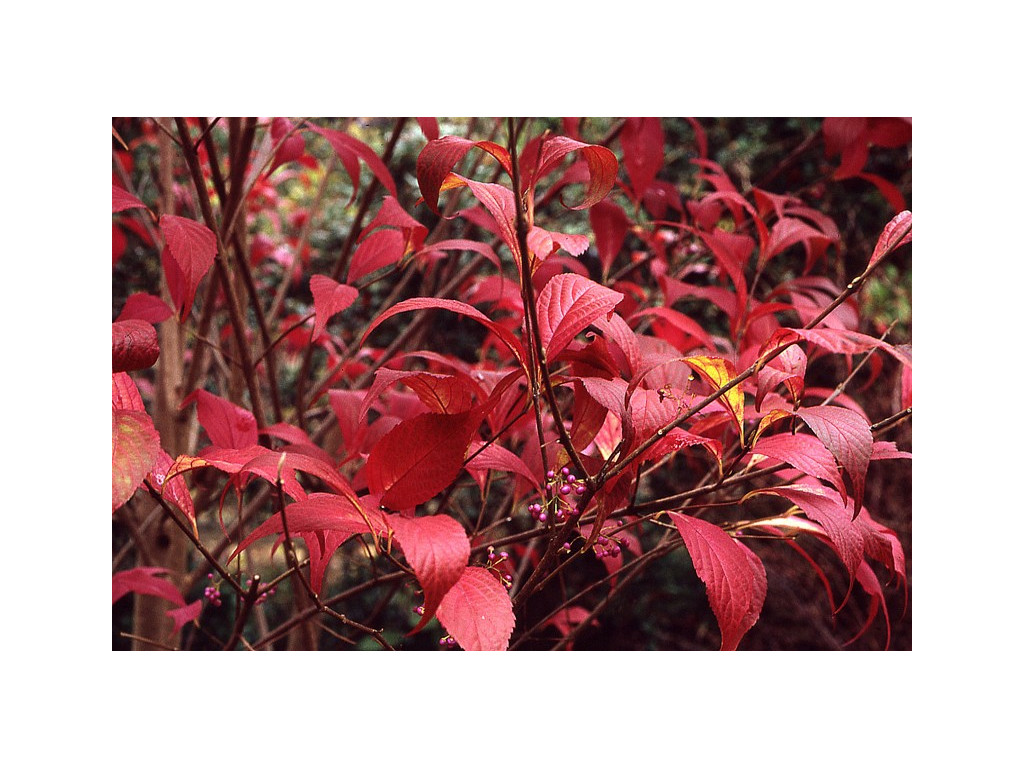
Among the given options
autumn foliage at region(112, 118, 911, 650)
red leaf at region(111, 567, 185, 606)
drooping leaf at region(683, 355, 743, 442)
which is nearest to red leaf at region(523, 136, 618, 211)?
autumn foliage at region(112, 118, 911, 650)

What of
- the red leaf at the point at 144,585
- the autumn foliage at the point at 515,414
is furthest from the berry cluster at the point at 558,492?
the red leaf at the point at 144,585

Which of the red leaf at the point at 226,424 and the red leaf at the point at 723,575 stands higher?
the red leaf at the point at 226,424

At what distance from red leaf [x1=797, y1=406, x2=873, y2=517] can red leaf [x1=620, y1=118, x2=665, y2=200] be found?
0.55 metres

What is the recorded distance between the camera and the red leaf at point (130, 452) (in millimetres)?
502

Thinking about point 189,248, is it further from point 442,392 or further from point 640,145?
point 640,145

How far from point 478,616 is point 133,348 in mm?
304

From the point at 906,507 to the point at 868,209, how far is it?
2.67 feet

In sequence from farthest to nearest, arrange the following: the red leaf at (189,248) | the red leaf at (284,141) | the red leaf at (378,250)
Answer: the red leaf at (284,141) < the red leaf at (378,250) < the red leaf at (189,248)

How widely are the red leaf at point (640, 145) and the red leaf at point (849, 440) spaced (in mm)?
555

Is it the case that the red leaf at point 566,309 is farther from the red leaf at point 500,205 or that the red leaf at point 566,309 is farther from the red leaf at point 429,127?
the red leaf at point 429,127

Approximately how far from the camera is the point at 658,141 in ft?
3.33

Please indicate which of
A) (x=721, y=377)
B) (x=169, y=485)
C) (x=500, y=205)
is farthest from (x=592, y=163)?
(x=169, y=485)
